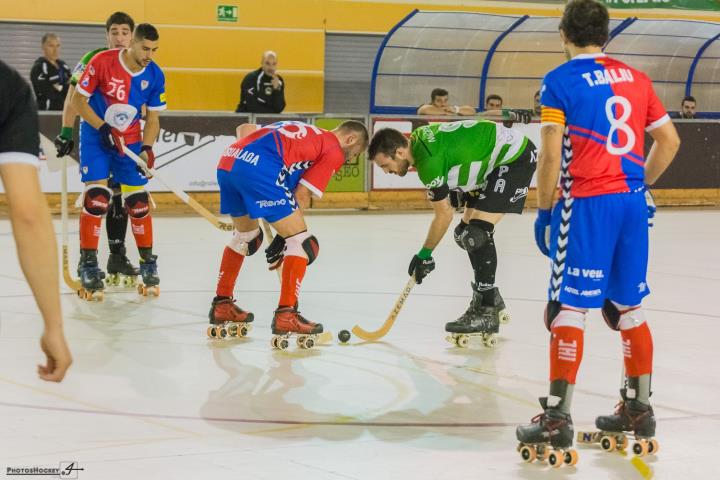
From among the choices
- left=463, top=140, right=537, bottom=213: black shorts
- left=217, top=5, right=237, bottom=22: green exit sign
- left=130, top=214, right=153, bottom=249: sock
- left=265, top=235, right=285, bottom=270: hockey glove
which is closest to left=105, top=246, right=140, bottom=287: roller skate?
left=130, top=214, right=153, bottom=249: sock

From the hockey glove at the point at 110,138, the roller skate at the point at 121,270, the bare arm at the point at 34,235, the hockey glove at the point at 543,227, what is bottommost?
the roller skate at the point at 121,270

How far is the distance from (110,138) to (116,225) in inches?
37.9

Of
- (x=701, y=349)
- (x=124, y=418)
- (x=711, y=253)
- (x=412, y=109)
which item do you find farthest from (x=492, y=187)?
(x=412, y=109)

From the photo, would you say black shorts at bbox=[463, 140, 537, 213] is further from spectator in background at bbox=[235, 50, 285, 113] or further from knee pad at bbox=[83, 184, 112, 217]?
spectator in background at bbox=[235, 50, 285, 113]

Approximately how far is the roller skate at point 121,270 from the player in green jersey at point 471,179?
→ 3.08 m

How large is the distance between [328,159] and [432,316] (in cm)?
175

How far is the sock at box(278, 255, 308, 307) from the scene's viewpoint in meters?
6.91

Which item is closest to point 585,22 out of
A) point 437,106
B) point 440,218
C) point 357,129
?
point 440,218

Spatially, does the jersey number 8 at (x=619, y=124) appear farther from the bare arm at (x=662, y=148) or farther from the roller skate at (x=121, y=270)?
the roller skate at (x=121, y=270)

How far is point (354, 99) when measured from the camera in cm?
2223

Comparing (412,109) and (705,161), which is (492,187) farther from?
(705,161)

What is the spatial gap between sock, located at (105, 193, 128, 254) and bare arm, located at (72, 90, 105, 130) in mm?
893

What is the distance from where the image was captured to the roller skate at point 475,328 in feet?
23.8

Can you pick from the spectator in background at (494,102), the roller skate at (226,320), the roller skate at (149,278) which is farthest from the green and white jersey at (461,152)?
the spectator in background at (494,102)
